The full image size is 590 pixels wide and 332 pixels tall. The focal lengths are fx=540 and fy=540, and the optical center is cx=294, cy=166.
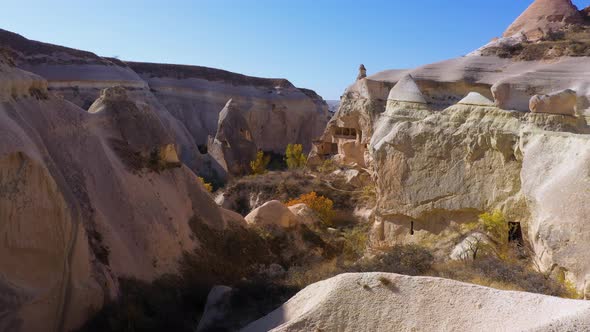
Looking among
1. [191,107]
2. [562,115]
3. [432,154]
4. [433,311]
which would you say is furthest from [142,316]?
[191,107]

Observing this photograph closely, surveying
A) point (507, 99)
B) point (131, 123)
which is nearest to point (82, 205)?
point (131, 123)

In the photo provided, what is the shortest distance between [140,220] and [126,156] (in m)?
1.50

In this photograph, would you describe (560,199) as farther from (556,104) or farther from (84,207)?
(84,207)

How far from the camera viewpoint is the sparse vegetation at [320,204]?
1856cm

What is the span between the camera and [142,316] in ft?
23.6

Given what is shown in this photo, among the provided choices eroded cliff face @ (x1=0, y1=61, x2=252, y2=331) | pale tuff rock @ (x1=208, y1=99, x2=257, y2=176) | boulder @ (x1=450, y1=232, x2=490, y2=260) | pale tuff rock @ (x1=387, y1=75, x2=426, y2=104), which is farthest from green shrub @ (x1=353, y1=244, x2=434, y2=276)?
pale tuff rock @ (x1=208, y1=99, x2=257, y2=176)

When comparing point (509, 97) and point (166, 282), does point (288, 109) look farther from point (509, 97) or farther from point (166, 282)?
point (166, 282)

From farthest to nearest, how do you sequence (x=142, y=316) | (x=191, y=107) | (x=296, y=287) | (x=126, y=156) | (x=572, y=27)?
1. (x=191, y=107)
2. (x=572, y=27)
3. (x=126, y=156)
4. (x=296, y=287)
5. (x=142, y=316)

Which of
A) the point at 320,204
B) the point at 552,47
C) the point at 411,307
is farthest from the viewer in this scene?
the point at 320,204

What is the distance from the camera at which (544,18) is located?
2756cm

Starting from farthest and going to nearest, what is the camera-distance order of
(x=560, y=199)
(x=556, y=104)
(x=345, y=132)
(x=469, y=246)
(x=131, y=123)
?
(x=345, y=132) → (x=556, y=104) → (x=131, y=123) → (x=469, y=246) → (x=560, y=199)

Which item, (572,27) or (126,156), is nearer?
(126,156)

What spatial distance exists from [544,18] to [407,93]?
1746cm

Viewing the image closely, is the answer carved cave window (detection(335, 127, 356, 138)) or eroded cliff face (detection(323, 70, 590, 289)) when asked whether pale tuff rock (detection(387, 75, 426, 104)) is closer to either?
eroded cliff face (detection(323, 70, 590, 289))
